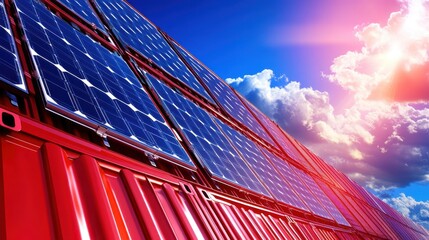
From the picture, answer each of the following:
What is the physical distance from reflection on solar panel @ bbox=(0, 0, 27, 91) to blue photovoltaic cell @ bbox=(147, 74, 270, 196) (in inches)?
139

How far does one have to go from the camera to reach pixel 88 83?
4730 mm

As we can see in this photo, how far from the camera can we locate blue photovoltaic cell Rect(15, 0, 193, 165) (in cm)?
404

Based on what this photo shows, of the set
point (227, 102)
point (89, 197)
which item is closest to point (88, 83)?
point (89, 197)

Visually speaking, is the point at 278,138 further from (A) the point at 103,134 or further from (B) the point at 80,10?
(A) the point at 103,134

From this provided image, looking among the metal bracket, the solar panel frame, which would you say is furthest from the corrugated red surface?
the solar panel frame

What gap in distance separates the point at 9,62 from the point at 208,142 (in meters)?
4.69

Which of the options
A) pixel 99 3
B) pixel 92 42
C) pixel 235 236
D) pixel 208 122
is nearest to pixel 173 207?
pixel 235 236

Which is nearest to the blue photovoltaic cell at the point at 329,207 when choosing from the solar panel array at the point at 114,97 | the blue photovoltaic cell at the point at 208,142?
the solar panel array at the point at 114,97

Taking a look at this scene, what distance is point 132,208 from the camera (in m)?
3.48

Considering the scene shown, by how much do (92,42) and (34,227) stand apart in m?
5.11

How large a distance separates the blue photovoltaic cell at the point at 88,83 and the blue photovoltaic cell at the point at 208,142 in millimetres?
897

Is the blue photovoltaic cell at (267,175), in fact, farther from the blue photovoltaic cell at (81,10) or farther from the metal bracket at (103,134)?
the metal bracket at (103,134)

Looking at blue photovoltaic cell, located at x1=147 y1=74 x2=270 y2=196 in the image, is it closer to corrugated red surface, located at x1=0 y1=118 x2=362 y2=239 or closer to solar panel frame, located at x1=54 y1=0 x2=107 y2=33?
corrugated red surface, located at x1=0 y1=118 x2=362 y2=239

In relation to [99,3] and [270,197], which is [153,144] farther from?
[99,3]
